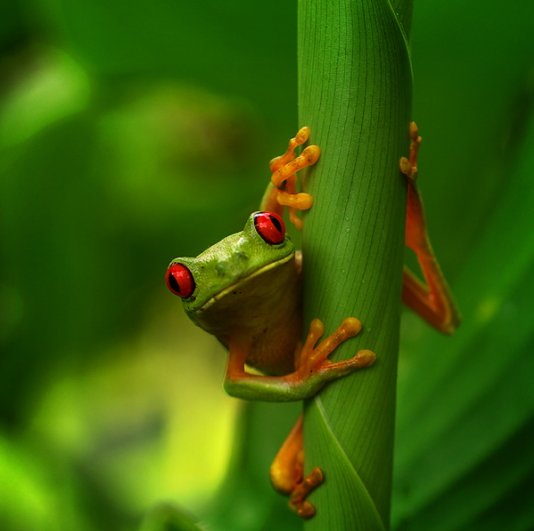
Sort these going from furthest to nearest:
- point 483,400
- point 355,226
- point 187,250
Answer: point 187,250 < point 483,400 < point 355,226

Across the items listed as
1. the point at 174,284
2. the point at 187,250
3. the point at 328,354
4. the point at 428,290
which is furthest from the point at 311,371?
the point at 187,250

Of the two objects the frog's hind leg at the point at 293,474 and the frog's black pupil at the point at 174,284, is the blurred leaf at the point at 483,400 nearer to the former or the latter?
the frog's hind leg at the point at 293,474

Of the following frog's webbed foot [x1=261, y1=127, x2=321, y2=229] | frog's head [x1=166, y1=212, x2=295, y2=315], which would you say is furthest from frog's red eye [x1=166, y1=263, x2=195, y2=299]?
frog's webbed foot [x1=261, y1=127, x2=321, y2=229]

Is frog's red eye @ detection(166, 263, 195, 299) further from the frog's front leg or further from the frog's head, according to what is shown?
the frog's front leg

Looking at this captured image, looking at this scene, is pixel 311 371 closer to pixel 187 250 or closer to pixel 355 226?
pixel 355 226

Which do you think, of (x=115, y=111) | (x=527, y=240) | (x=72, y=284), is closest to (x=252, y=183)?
(x=115, y=111)

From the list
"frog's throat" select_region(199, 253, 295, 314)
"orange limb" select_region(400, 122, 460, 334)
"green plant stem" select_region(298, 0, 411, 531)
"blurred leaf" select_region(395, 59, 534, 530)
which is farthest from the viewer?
"blurred leaf" select_region(395, 59, 534, 530)

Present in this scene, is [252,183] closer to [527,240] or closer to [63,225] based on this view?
[63,225]
